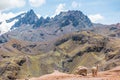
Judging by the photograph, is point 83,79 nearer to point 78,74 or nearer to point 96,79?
point 96,79

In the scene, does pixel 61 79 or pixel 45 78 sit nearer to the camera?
pixel 61 79

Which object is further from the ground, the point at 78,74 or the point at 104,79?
the point at 78,74

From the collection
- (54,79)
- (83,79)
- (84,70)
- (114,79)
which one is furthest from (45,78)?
(114,79)

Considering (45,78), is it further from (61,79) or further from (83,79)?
(83,79)

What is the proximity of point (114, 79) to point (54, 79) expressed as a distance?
1504 cm

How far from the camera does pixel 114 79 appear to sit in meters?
52.2

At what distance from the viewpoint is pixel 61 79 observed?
61.1 m

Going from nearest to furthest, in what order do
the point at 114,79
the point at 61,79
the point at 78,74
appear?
1. the point at 114,79
2. the point at 61,79
3. the point at 78,74

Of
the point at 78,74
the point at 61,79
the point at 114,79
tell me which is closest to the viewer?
the point at 114,79

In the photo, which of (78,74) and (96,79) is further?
(78,74)

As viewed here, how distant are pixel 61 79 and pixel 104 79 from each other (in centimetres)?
1092

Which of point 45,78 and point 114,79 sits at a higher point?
point 45,78

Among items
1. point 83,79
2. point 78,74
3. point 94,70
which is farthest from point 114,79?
point 78,74

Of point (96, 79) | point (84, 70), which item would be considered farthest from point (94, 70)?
point (96, 79)
